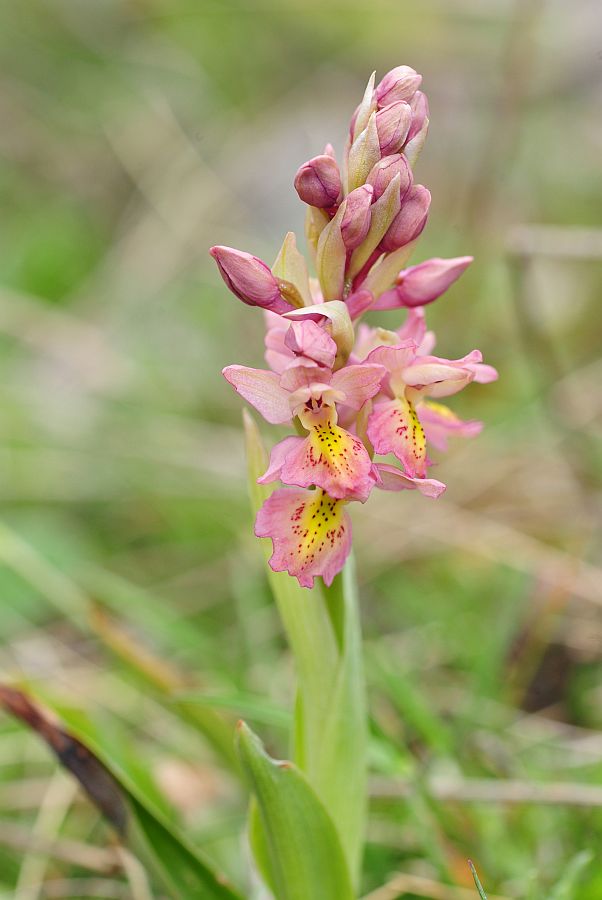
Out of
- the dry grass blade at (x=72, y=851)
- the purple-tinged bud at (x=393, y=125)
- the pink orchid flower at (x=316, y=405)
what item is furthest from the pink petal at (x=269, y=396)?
the dry grass blade at (x=72, y=851)

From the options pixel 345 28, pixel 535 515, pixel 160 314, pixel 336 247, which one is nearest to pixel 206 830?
pixel 336 247

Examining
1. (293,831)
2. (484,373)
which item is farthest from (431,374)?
(293,831)

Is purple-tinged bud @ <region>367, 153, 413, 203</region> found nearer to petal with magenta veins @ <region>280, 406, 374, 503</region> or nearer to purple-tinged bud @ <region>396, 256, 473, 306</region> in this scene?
purple-tinged bud @ <region>396, 256, 473, 306</region>

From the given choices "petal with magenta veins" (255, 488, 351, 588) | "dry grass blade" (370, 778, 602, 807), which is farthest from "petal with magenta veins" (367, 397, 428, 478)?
"dry grass blade" (370, 778, 602, 807)

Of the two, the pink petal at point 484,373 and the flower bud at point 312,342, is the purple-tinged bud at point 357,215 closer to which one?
the flower bud at point 312,342

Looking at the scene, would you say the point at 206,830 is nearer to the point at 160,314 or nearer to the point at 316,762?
the point at 316,762
